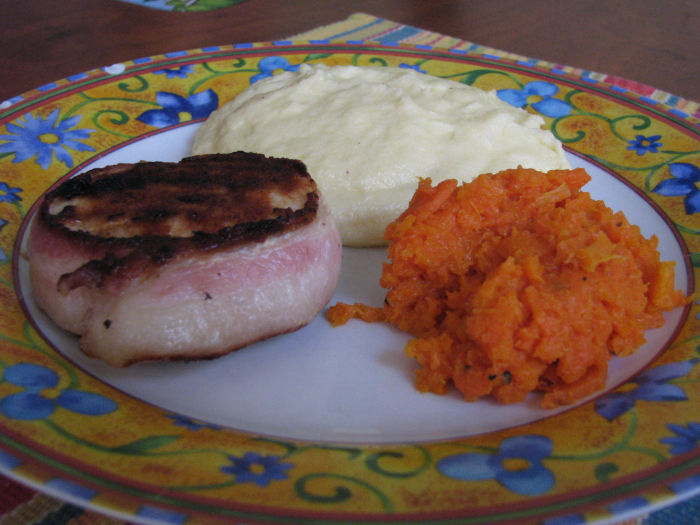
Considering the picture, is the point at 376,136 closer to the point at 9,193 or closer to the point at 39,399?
the point at 9,193

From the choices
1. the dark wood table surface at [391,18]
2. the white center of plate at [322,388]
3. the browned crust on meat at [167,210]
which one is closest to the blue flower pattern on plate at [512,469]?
the white center of plate at [322,388]

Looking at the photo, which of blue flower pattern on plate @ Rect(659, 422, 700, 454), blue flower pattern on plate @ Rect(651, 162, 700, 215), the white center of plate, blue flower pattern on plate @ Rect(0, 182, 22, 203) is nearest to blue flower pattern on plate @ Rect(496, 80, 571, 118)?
blue flower pattern on plate @ Rect(651, 162, 700, 215)

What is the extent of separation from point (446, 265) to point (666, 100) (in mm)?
2382

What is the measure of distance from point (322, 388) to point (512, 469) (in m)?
0.64

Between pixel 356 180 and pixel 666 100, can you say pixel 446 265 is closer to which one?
pixel 356 180

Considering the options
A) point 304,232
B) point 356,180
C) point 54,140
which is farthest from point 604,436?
point 54,140

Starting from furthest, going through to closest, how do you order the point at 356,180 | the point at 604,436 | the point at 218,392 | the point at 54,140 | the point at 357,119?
the point at 54,140, the point at 357,119, the point at 356,180, the point at 218,392, the point at 604,436

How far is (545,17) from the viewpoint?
5.15 m

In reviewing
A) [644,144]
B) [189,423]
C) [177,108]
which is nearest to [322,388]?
[189,423]

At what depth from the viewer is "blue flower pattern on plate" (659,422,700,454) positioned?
1.39m

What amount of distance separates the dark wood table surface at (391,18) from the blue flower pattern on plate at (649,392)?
2.70 meters

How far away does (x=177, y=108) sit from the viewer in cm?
318

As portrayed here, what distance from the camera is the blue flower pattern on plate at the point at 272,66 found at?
3.48m

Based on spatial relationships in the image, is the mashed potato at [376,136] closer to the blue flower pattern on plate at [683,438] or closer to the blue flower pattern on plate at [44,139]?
the blue flower pattern on plate at [44,139]
